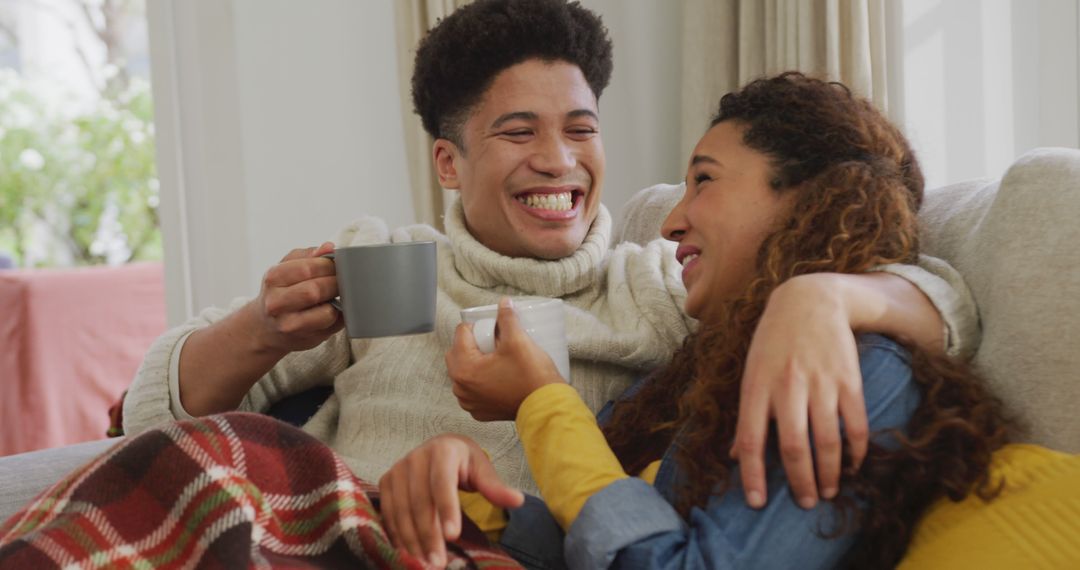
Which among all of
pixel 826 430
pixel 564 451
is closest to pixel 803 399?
pixel 826 430

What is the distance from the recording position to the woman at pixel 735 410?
90cm

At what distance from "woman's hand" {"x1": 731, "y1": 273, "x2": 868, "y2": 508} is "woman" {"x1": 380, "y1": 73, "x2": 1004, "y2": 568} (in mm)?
15

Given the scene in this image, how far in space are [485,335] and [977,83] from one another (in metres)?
1.78

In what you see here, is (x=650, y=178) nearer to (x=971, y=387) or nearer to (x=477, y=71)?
(x=477, y=71)

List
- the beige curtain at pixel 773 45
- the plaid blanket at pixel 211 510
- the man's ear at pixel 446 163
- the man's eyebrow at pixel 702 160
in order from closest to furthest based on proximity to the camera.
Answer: the plaid blanket at pixel 211 510
the man's eyebrow at pixel 702 160
the man's ear at pixel 446 163
the beige curtain at pixel 773 45

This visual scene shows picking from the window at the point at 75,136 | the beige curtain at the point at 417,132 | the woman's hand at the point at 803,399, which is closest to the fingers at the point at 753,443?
the woman's hand at the point at 803,399

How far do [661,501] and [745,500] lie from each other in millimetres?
93

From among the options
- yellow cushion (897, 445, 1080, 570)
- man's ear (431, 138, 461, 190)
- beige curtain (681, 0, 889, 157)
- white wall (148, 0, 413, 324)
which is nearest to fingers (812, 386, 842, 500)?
yellow cushion (897, 445, 1080, 570)

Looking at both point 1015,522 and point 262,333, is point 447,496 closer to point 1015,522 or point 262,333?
point 1015,522

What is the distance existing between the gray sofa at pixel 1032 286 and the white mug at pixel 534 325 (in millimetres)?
440

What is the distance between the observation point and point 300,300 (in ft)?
4.28

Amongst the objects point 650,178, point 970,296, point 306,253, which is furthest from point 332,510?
point 650,178

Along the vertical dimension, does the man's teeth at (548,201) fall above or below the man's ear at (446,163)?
below

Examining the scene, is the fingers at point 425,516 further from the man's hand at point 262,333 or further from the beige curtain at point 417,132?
the beige curtain at point 417,132
